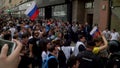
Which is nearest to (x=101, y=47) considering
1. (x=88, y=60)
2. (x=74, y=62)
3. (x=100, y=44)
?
(x=100, y=44)

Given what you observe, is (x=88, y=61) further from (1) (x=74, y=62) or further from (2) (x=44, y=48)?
(2) (x=44, y=48)

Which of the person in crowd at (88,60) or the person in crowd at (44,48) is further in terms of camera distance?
the person in crowd at (44,48)

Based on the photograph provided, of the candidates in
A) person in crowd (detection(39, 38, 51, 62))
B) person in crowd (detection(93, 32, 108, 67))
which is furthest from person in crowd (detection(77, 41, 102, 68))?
person in crowd (detection(39, 38, 51, 62))

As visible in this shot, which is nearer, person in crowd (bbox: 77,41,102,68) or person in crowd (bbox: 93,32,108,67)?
person in crowd (bbox: 77,41,102,68)

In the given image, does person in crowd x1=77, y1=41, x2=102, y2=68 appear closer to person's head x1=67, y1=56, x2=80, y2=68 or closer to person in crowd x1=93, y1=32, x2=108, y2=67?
person's head x1=67, y1=56, x2=80, y2=68

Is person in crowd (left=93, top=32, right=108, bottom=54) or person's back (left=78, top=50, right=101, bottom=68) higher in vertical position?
person's back (left=78, top=50, right=101, bottom=68)

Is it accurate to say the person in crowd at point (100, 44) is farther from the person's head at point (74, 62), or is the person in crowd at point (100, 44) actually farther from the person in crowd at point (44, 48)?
the person's head at point (74, 62)

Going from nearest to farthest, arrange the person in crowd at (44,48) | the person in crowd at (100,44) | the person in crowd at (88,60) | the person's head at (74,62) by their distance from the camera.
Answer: the person's head at (74,62) < the person in crowd at (88,60) < the person in crowd at (100,44) < the person in crowd at (44,48)

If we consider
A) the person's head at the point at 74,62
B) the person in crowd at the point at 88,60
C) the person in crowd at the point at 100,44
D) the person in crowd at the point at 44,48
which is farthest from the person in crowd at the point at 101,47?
the person's head at the point at 74,62

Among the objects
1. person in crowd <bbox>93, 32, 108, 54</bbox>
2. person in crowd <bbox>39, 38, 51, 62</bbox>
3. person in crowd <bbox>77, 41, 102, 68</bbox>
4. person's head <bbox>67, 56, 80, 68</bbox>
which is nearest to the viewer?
person's head <bbox>67, 56, 80, 68</bbox>

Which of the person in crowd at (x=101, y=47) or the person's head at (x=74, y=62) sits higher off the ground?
the person's head at (x=74, y=62)

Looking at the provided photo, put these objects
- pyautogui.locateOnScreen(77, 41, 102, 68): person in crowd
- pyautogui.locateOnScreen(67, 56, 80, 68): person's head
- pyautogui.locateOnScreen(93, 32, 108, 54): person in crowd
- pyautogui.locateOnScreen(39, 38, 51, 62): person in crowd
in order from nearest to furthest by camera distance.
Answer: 1. pyautogui.locateOnScreen(67, 56, 80, 68): person's head
2. pyautogui.locateOnScreen(77, 41, 102, 68): person in crowd
3. pyautogui.locateOnScreen(93, 32, 108, 54): person in crowd
4. pyautogui.locateOnScreen(39, 38, 51, 62): person in crowd

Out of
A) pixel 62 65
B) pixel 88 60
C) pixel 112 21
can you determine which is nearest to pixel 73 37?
pixel 112 21

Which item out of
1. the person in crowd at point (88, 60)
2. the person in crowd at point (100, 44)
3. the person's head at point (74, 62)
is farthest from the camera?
the person in crowd at point (100, 44)
